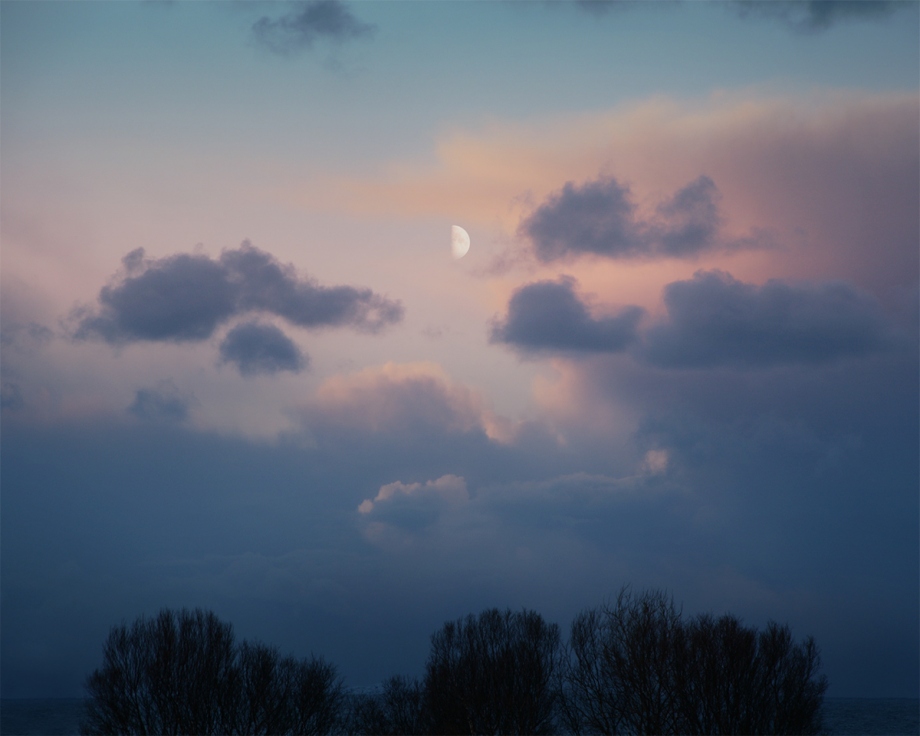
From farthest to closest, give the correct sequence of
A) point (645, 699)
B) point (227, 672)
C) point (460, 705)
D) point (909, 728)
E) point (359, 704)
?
point (909, 728)
point (359, 704)
point (227, 672)
point (460, 705)
point (645, 699)

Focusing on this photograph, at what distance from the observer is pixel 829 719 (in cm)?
13062

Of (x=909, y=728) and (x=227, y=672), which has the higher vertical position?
(x=227, y=672)

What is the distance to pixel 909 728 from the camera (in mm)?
120500

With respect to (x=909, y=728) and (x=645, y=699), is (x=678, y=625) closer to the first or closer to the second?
(x=645, y=699)

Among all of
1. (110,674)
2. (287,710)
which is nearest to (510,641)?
(287,710)

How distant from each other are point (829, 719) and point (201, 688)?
113 m

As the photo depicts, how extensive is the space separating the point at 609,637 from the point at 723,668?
6301 millimetres

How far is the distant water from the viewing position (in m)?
113

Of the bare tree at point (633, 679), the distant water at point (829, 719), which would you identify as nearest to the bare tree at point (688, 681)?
the bare tree at point (633, 679)

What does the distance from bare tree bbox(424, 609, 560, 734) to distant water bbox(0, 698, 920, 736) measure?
6475cm

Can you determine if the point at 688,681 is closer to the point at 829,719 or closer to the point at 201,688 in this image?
the point at 201,688

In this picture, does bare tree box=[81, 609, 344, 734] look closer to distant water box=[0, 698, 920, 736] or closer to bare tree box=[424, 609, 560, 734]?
bare tree box=[424, 609, 560, 734]

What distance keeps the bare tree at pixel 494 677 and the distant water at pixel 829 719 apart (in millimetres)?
64752

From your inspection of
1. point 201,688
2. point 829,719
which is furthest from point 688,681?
point 829,719
